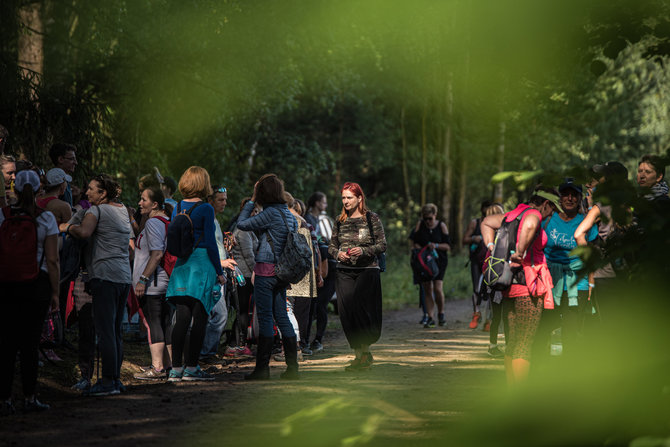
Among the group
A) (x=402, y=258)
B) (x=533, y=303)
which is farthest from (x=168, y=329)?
(x=402, y=258)

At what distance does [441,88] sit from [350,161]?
6.40 metres

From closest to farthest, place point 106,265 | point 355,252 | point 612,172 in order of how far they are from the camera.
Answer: point 612,172 < point 106,265 < point 355,252

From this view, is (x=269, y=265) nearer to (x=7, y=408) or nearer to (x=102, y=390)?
(x=102, y=390)

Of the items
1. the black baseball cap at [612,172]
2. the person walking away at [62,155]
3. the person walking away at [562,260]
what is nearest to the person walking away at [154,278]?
the person walking away at [62,155]

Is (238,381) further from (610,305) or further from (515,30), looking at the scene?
(610,305)

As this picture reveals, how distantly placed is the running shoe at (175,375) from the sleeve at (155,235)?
129 centimetres

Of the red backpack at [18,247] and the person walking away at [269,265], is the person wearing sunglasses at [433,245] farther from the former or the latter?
the red backpack at [18,247]

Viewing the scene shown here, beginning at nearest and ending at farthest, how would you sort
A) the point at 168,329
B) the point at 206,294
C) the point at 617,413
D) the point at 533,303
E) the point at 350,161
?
the point at 617,413
the point at 533,303
the point at 206,294
the point at 168,329
the point at 350,161

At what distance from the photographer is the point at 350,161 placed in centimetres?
4334

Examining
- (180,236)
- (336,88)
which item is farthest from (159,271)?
(336,88)

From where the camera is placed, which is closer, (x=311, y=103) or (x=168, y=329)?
(x=168, y=329)

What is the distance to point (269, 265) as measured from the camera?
884cm

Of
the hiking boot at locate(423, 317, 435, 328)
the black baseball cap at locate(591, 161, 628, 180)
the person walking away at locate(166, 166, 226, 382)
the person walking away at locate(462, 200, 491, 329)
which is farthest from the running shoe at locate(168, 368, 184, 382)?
the hiking boot at locate(423, 317, 435, 328)

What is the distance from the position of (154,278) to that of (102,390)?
156 centimetres
